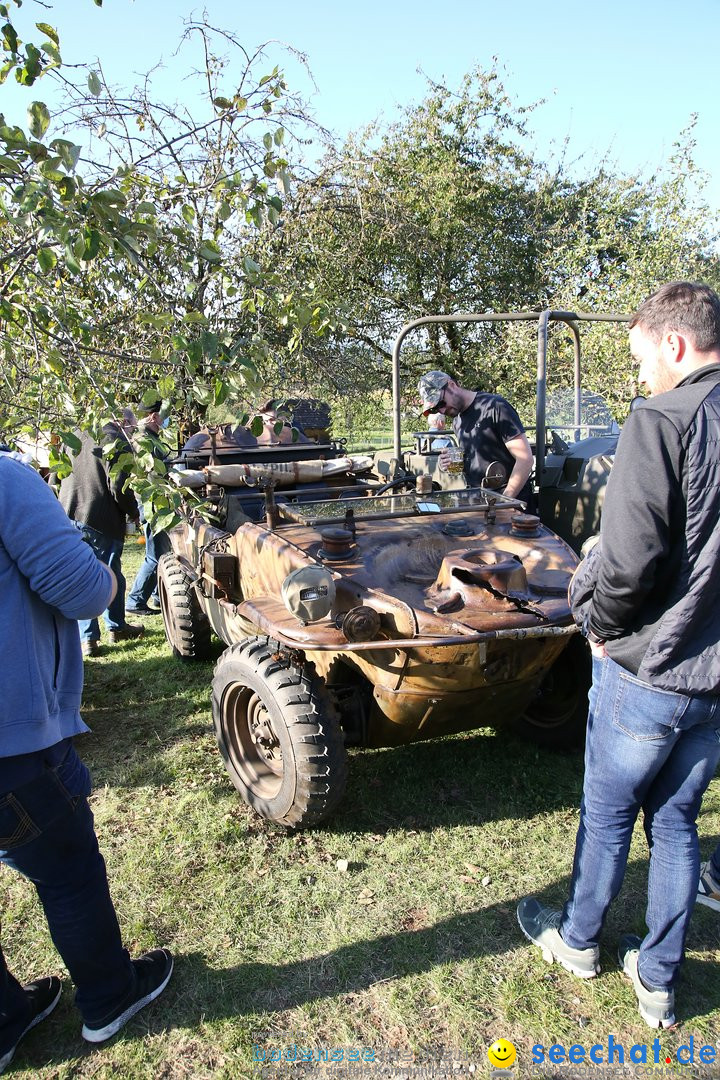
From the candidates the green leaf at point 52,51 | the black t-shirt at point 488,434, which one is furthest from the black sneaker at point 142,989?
the black t-shirt at point 488,434

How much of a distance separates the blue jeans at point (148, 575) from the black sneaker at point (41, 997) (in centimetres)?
476

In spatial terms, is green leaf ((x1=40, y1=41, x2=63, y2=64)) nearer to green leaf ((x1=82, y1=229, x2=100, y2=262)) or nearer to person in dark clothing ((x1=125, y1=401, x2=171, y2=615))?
green leaf ((x1=82, y1=229, x2=100, y2=262))

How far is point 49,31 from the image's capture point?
2539mm

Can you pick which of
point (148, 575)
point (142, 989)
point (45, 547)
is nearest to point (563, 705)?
point (142, 989)

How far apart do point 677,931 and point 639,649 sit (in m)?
0.94

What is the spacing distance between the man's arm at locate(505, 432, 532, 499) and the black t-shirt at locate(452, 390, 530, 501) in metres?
0.05

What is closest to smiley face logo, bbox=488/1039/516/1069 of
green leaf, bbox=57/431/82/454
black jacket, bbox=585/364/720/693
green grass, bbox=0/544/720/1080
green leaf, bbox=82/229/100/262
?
green grass, bbox=0/544/720/1080

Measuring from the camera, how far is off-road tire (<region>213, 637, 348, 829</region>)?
3.26 meters

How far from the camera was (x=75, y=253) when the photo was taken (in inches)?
97.3

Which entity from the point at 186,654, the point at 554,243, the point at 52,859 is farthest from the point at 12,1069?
the point at 554,243

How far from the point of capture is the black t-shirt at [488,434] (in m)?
5.09

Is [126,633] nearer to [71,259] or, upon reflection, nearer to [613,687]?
[71,259]

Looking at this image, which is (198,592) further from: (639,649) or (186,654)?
(639,649)

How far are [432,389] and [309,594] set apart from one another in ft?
8.46
